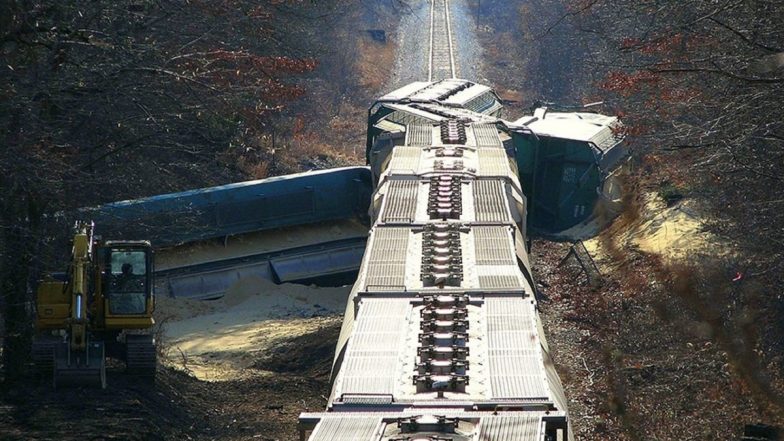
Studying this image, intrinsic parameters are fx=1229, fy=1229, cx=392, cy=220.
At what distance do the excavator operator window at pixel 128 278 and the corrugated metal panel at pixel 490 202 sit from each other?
5.06 meters

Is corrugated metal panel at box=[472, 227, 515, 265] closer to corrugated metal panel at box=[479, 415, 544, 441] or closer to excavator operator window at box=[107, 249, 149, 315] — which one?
excavator operator window at box=[107, 249, 149, 315]

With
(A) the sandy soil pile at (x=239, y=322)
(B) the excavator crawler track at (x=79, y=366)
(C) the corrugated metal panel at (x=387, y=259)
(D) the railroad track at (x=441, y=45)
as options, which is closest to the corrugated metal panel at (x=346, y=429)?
(C) the corrugated metal panel at (x=387, y=259)

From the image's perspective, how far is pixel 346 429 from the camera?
10531 millimetres

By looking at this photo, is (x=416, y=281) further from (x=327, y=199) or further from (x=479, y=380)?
(x=327, y=199)

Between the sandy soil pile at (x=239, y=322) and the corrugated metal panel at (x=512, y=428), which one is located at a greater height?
the sandy soil pile at (x=239, y=322)

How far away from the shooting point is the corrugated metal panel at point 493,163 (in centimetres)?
2135

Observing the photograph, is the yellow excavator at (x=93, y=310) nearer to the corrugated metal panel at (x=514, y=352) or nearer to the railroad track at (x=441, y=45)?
the corrugated metal panel at (x=514, y=352)

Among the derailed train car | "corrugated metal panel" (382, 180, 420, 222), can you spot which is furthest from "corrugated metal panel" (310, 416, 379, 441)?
"corrugated metal panel" (382, 180, 420, 222)

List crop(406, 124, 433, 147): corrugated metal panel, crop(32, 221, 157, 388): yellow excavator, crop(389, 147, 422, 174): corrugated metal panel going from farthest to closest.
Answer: crop(406, 124, 433, 147): corrugated metal panel → crop(389, 147, 422, 174): corrugated metal panel → crop(32, 221, 157, 388): yellow excavator

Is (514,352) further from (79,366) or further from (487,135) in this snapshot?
(487,135)

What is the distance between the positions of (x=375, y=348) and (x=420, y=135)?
12747 mm

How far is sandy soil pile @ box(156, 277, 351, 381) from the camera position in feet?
73.3

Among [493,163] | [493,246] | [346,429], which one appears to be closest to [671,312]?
[493,163]

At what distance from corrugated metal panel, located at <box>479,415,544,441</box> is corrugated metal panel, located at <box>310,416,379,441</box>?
95 centimetres
